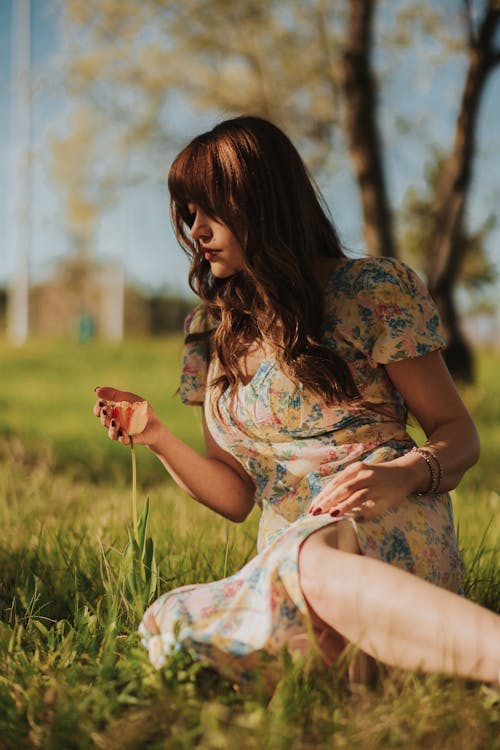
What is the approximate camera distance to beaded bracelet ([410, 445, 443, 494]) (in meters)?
2.08

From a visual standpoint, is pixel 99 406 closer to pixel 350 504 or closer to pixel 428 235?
pixel 350 504

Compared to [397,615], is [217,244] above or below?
above

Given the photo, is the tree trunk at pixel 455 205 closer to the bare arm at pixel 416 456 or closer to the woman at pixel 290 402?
the woman at pixel 290 402

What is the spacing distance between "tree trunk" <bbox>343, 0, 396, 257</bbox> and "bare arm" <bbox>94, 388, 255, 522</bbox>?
221 inches

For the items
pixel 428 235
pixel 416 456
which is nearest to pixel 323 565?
pixel 416 456

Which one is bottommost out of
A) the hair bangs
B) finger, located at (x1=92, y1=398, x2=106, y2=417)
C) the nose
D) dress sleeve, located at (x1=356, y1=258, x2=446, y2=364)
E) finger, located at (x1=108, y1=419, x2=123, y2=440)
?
finger, located at (x1=108, y1=419, x2=123, y2=440)

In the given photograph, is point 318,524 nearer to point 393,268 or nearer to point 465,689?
point 465,689

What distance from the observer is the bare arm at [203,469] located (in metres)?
2.30

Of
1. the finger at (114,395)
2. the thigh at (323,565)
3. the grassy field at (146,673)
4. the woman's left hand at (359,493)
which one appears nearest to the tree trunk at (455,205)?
the grassy field at (146,673)

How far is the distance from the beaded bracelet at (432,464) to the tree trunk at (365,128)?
19.5ft

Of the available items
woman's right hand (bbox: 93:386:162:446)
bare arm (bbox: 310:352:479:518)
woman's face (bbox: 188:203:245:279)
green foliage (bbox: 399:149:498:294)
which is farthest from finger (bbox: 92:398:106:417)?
green foliage (bbox: 399:149:498:294)

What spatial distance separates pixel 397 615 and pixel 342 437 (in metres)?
0.58

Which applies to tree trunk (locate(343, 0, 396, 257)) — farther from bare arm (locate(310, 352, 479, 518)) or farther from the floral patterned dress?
bare arm (locate(310, 352, 479, 518))

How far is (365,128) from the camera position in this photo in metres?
7.92
